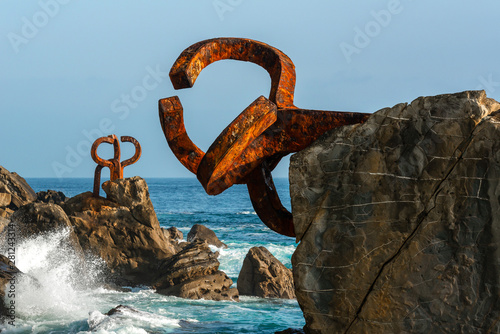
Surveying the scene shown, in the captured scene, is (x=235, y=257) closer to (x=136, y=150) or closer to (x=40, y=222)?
(x=136, y=150)

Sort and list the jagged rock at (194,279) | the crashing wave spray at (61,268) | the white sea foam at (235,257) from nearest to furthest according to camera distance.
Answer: the crashing wave spray at (61,268), the jagged rock at (194,279), the white sea foam at (235,257)

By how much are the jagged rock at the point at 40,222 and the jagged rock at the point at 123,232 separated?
77 centimetres

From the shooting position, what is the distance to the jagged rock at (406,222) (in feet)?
7.75

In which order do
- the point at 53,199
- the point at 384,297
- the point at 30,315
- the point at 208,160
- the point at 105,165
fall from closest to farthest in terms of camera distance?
the point at 384,297, the point at 208,160, the point at 30,315, the point at 105,165, the point at 53,199

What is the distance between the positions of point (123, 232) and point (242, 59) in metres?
8.46

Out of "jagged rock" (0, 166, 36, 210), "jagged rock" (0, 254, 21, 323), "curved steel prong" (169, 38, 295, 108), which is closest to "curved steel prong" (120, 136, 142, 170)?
"jagged rock" (0, 166, 36, 210)

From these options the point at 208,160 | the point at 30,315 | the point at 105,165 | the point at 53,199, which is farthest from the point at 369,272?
the point at 53,199

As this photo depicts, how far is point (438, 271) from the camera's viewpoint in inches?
94.0

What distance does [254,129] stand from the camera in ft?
9.32

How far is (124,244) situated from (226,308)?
10.8 ft

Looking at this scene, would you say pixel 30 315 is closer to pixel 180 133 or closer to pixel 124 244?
pixel 124 244

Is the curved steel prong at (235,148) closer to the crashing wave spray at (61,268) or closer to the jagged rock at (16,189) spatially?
the crashing wave spray at (61,268)

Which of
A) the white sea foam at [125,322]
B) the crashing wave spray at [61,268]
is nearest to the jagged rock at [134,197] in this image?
the crashing wave spray at [61,268]

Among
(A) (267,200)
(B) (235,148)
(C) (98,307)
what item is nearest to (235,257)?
(C) (98,307)
